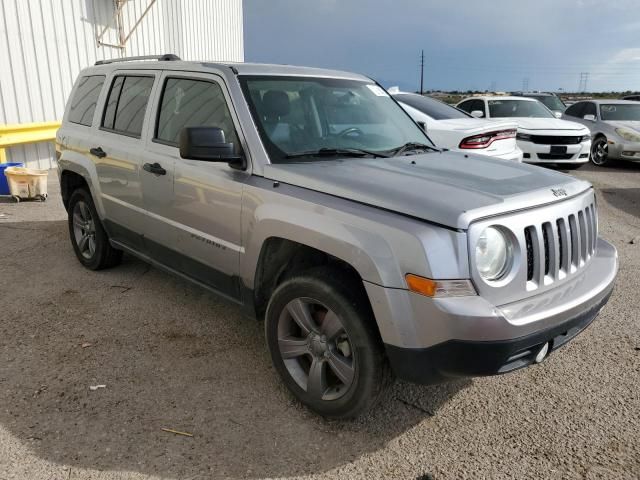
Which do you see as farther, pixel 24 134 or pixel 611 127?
pixel 611 127

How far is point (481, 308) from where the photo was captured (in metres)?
2.27

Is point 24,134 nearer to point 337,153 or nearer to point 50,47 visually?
point 50,47

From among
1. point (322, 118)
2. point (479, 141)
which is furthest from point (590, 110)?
point (322, 118)

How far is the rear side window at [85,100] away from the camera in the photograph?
4844 millimetres

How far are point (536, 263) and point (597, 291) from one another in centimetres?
52

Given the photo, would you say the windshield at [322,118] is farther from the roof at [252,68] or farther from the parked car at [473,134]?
the parked car at [473,134]

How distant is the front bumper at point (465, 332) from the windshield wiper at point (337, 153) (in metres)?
1.11

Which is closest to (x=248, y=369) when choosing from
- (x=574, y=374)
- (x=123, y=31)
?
(x=574, y=374)

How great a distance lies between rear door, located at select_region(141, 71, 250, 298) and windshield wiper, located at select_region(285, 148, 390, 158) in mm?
366

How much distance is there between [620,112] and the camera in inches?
539


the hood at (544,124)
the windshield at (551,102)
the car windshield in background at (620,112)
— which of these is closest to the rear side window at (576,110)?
the car windshield in background at (620,112)

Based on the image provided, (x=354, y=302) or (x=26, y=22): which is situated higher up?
(x=26, y=22)

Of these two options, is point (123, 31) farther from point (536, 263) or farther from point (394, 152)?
point (536, 263)

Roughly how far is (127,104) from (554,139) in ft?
29.7
